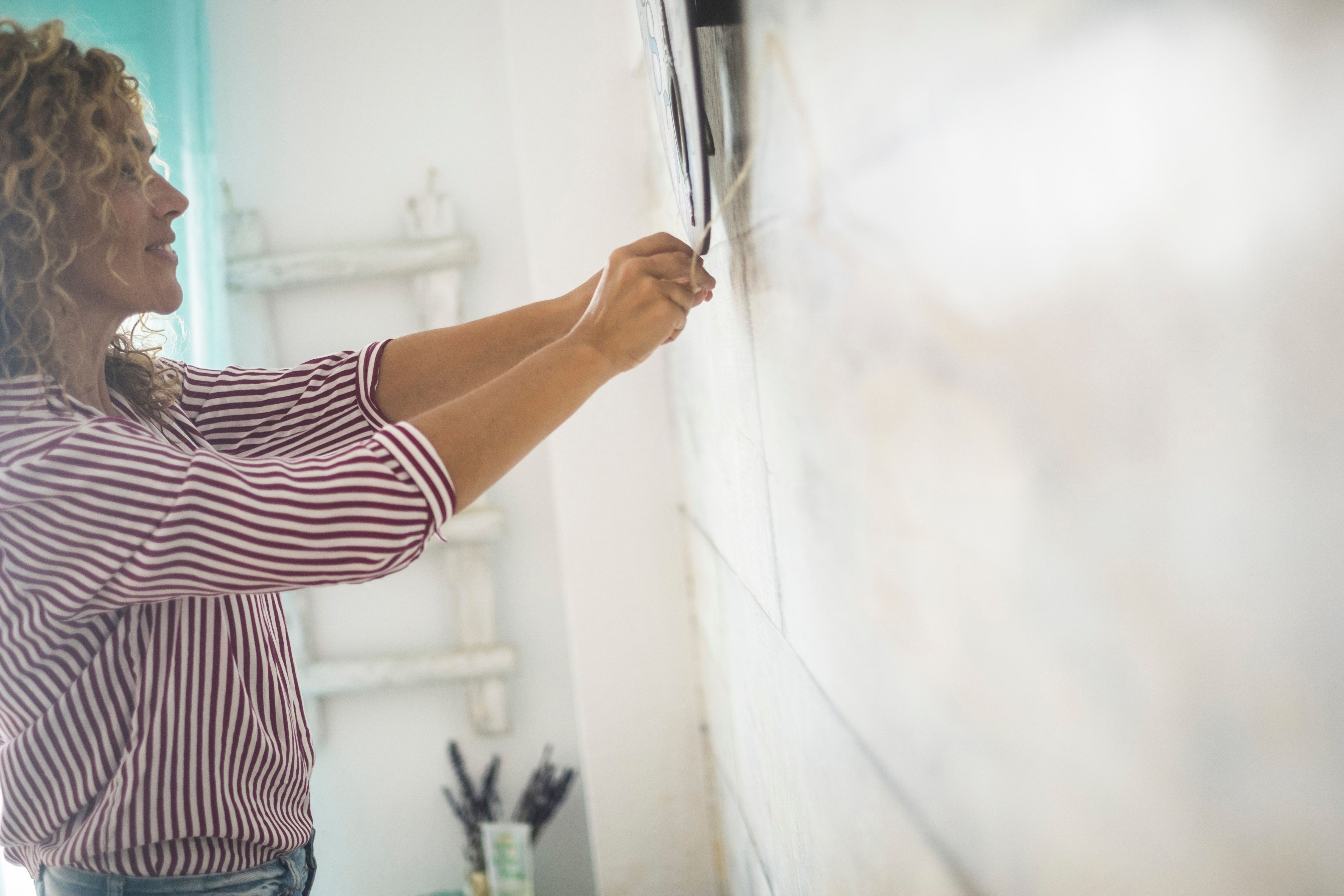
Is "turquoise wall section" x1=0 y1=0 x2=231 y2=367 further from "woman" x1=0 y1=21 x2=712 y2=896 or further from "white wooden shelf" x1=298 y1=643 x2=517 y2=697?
"woman" x1=0 y1=21 x2=712 y2=896

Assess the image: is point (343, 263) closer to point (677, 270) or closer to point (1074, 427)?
point (677, 270)

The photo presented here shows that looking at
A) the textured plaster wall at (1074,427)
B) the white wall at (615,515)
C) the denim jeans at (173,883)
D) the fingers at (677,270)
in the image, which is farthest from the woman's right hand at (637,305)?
the white wall at (615,515)

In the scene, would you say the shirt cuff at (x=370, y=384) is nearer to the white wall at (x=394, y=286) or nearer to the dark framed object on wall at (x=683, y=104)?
the dark framed object on wall at (x=683, y=104)

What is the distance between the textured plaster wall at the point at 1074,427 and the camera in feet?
0.62

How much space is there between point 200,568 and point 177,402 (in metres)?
0.42

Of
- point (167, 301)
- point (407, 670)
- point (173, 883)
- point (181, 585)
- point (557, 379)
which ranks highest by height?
point (167, 301)

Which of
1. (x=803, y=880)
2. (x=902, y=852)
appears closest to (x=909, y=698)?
(x=902, y=852)

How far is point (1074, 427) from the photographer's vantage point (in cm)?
27

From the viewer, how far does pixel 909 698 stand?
44cm

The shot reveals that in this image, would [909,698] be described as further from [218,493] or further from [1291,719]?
[218,493]

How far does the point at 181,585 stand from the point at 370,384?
38 centimetres

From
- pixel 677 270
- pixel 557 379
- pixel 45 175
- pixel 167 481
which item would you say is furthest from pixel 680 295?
pixel 45 175

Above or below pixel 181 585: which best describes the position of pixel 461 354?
above

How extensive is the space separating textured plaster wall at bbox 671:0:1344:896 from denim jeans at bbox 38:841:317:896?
1.78 feet
